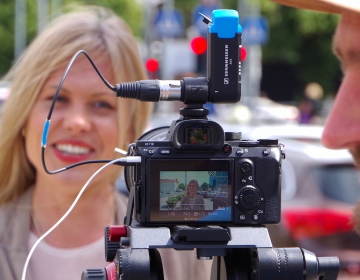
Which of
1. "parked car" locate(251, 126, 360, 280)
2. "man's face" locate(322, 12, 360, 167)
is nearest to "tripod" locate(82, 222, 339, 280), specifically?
"man's face" locate(322, 12, 360, 167)

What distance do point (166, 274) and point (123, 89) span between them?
0.95 metres

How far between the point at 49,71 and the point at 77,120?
23 cm

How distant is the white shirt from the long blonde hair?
29 centimetres

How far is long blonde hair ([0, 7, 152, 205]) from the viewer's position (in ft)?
9.53

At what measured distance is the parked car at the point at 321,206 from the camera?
21.1 ft

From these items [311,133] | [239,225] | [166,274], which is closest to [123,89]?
[239,225]

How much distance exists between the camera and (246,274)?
1.95 m

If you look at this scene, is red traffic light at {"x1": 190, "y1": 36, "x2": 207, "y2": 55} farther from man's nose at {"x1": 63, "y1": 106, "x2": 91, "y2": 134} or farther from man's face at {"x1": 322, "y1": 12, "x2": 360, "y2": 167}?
man's face at {"x1": 322, "y1": 12, "x2": 360, "y2": 167}

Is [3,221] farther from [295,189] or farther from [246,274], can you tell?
[295,189]

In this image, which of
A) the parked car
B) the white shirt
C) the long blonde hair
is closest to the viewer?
the white shirt

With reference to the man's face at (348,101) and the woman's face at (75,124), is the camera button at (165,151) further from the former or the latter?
the woman's face at (75,124)

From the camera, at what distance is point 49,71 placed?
2.88 metres

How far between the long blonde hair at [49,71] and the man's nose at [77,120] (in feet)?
0.47

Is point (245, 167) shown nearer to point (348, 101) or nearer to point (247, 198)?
point (247, 198)
